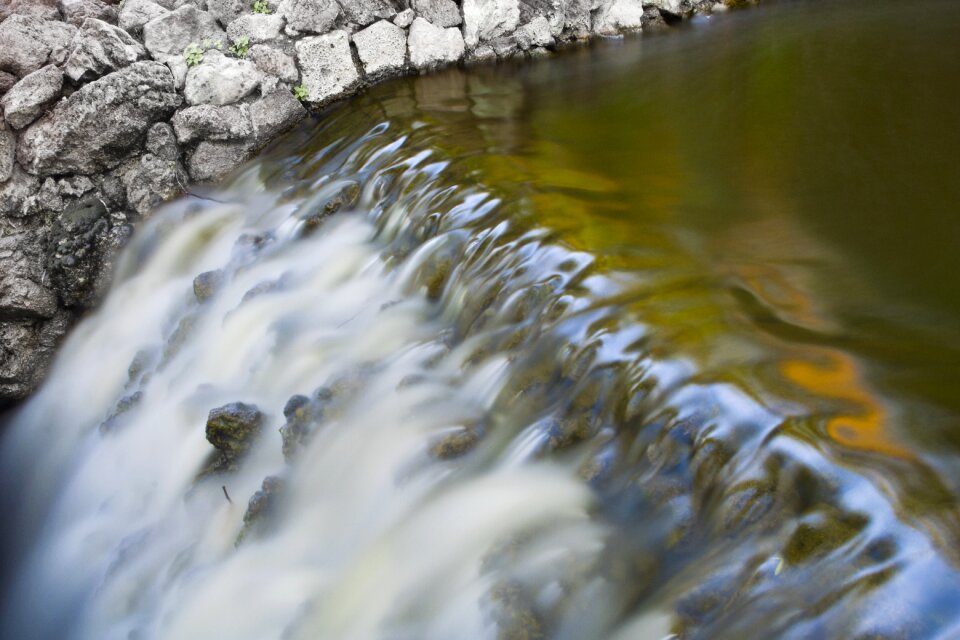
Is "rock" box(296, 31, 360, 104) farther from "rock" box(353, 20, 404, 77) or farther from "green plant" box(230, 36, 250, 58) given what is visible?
"green plant" box(230, 36, 250, 58)

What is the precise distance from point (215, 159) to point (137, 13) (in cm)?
136

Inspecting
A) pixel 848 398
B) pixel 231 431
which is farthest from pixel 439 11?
pixel 848 398

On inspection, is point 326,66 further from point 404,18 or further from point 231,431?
point 231,431

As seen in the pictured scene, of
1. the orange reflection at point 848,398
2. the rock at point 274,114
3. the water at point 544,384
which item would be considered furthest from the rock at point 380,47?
the orange reflection at point 848,398

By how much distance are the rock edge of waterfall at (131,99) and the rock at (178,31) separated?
10mm

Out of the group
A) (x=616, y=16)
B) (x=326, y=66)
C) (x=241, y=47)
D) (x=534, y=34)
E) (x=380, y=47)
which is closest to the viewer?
(x=241, y=47)

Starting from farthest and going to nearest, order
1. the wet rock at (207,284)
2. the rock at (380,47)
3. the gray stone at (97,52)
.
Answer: the rock at (380,47)
the gray stone at (97,52)
the wet rock at (207,284)

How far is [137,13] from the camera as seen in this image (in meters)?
6.62

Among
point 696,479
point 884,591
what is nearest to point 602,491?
point 696,479

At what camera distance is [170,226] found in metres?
6.17

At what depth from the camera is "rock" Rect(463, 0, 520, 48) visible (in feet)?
25.3

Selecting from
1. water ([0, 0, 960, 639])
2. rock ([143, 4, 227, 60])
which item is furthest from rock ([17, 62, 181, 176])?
water ([0, 0, 960, 639])

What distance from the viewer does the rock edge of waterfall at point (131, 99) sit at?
5.87 meters

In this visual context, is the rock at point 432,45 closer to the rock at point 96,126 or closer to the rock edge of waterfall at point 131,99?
the rock edge of waterfall at point 131,99
